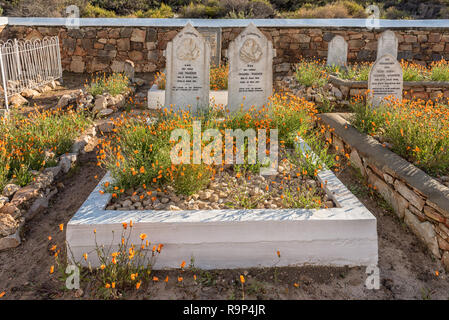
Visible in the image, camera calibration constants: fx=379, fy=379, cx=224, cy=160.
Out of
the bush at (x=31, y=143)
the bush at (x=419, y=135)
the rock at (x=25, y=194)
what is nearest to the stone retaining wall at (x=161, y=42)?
the bush at (x=31, y=143)

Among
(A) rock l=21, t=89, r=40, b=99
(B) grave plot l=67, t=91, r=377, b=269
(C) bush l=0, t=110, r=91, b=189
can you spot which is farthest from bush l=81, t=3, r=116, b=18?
(B) grave plot l=67, t=91, r=377, b=269

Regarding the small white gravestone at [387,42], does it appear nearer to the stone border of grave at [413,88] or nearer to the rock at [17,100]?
the stone border of grave at [413,88]

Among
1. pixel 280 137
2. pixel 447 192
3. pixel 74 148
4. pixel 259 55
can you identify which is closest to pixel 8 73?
pixel 74 148

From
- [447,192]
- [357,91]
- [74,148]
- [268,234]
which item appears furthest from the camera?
[357,91]

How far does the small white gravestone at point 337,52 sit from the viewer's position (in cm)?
1023

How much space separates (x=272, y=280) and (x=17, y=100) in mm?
7370

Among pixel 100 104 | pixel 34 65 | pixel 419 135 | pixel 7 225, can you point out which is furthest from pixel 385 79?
pixel 34 65

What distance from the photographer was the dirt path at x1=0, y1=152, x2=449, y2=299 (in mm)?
2906

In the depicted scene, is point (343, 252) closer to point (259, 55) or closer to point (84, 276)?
point (84, 276)

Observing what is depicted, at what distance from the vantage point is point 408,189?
3.89 meters

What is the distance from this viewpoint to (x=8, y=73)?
10.0 metres

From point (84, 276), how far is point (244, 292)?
128 cm

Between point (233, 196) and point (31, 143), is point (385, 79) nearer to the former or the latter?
point (233, 196)

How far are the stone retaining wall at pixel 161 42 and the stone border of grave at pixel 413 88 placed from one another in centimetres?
347
